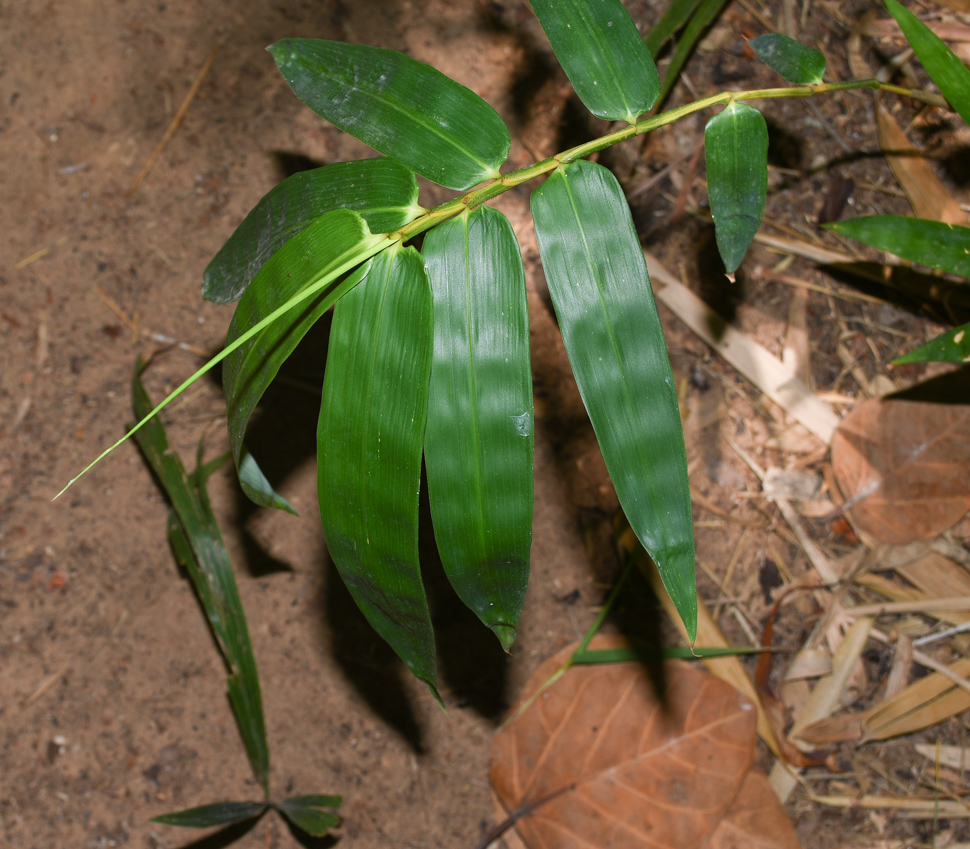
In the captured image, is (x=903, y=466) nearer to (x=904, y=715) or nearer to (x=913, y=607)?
(x=913, y=607)

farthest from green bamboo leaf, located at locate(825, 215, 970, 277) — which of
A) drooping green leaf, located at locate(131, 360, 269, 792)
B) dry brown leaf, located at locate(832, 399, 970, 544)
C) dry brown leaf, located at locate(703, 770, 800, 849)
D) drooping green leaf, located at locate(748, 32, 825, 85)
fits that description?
drooping green leaf, located at locate(131, 360, 269, 792)

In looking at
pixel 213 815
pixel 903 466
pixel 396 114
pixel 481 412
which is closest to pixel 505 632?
pixel 481 412

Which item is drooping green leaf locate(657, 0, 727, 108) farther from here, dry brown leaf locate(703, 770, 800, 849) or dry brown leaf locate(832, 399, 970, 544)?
dry brown leaf locate(703, 770, 800, 849)

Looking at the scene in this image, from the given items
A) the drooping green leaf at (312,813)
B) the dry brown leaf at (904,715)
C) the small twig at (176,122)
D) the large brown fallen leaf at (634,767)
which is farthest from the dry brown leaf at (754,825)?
the small twig at (176,122)

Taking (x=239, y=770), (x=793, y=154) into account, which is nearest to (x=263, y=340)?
(x=239, y=770)

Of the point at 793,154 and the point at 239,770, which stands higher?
the point at 793,154

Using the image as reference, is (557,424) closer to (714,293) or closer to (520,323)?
(714,293)
